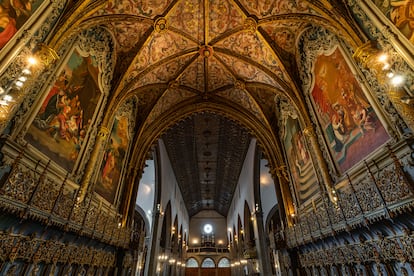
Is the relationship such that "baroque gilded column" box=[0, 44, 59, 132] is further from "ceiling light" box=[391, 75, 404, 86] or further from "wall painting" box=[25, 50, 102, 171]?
"ceiling light" box=[391, 75, 404, 86]

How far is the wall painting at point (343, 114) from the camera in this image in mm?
5125

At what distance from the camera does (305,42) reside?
7766 millimetres

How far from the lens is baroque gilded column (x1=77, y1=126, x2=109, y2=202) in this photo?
6.19m

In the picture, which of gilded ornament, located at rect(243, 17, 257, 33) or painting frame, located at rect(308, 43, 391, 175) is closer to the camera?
painting frame, located at rect(308, 43, 391, 175)

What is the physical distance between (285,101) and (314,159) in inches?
139

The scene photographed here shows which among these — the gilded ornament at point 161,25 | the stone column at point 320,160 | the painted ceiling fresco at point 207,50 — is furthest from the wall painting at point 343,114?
the gilded ornament at point 161,25

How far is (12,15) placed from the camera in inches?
153

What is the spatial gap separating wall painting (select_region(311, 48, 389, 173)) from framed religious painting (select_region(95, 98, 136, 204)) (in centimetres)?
767

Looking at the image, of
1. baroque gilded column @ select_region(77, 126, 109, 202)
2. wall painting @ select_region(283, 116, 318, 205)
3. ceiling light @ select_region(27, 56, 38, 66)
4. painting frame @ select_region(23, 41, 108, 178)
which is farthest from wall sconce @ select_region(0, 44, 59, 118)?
wall painting @ select_region(283, 116, 318, 205)

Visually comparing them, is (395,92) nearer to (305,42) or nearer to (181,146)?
(305,42)

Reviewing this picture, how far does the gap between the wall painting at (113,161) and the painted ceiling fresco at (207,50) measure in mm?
1462

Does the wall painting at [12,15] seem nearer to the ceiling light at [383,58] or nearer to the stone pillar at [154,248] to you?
the ceiling light at [383,58]

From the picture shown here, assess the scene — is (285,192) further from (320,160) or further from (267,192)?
(267,192)

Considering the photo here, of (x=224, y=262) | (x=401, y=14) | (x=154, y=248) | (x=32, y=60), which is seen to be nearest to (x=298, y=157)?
(x=401, y=14)
